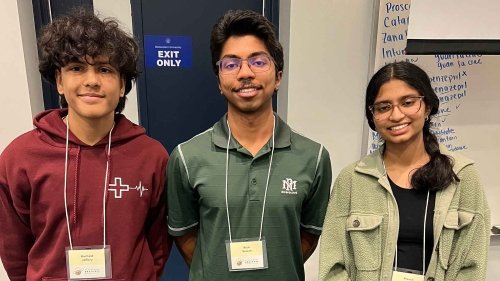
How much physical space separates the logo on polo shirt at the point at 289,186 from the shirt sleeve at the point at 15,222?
0.87 metres

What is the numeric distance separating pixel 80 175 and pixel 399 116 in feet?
3.62

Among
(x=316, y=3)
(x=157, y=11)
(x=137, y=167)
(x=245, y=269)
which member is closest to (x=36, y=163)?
(x=137, y=167)

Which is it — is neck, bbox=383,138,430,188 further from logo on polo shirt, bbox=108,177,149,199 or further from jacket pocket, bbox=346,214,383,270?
logo on polo shirt, bbox=108,177,149,199

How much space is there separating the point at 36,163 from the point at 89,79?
33 cm

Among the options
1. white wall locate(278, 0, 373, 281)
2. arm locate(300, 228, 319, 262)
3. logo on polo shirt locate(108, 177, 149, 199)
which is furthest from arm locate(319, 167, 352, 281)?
white wall locate(278, 0, 373, 281)

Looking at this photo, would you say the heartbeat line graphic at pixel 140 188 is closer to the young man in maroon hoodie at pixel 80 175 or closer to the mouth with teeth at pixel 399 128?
the young man in maroon hoodie at pixel 80 175

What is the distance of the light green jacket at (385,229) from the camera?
135 centimetres

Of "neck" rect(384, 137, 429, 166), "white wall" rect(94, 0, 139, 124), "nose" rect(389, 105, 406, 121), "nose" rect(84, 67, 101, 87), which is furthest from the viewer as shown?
"white wall" rect(94, 0, 139, 124)

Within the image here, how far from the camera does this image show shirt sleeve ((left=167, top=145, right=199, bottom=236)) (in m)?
1.41

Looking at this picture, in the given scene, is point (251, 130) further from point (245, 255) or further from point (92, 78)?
point (92, 78)

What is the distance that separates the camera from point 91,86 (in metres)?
1.24

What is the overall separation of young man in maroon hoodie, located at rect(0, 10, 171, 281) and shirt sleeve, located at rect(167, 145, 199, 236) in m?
0.08

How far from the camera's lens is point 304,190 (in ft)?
4.66

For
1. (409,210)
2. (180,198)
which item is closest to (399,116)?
(409,210)
